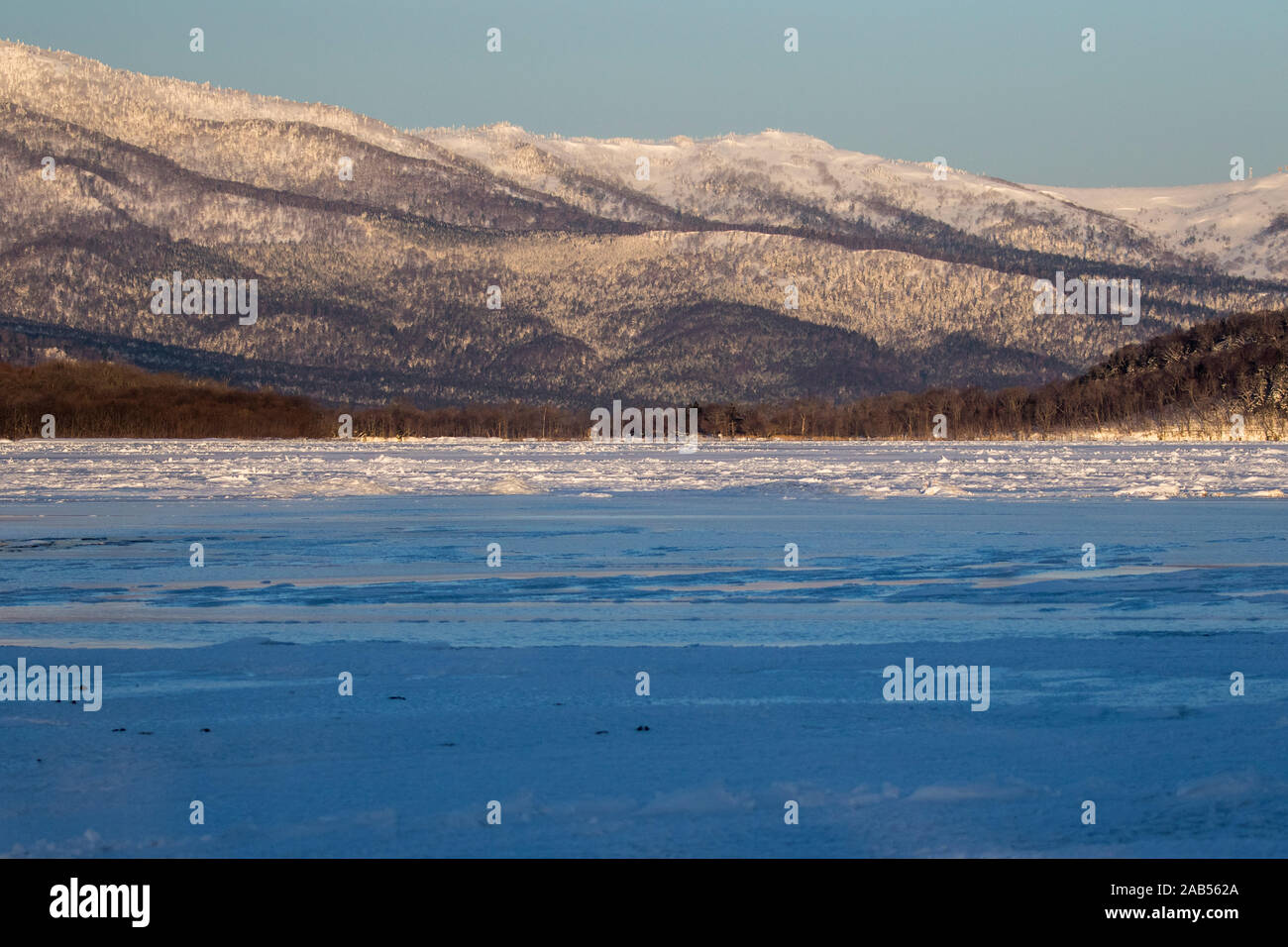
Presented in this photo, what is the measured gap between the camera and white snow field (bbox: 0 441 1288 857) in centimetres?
696

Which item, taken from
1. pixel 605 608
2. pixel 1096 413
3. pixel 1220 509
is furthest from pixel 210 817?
pixel 1096 413

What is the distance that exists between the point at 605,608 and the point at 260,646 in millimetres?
3877

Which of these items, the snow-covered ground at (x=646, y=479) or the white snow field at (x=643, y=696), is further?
the snow-covered ground at (x=646, y=479)

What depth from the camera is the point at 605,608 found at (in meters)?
15.0

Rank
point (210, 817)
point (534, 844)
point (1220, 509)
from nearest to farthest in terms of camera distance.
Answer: point (534, 844)
point (210, 817)
point (1220, 509)

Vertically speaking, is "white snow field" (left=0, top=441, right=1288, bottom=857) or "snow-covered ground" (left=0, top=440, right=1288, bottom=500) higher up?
"snow-covered ground" (left=0, top=440, right=1288, bottom=500)

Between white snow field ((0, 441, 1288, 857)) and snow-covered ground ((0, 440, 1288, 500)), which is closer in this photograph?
white snow field ((0, 441, 1288, 857))

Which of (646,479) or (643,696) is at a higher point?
(646,479)

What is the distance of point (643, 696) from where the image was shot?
10148mm

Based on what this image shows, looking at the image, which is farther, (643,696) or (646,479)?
(646,479)

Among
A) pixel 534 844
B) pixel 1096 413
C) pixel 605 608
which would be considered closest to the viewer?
pixel 534 844

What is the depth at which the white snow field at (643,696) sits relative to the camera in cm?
696

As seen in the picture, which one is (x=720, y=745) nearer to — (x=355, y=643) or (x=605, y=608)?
(x=355, y=643)

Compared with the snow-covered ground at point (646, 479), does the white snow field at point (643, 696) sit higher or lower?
lower
